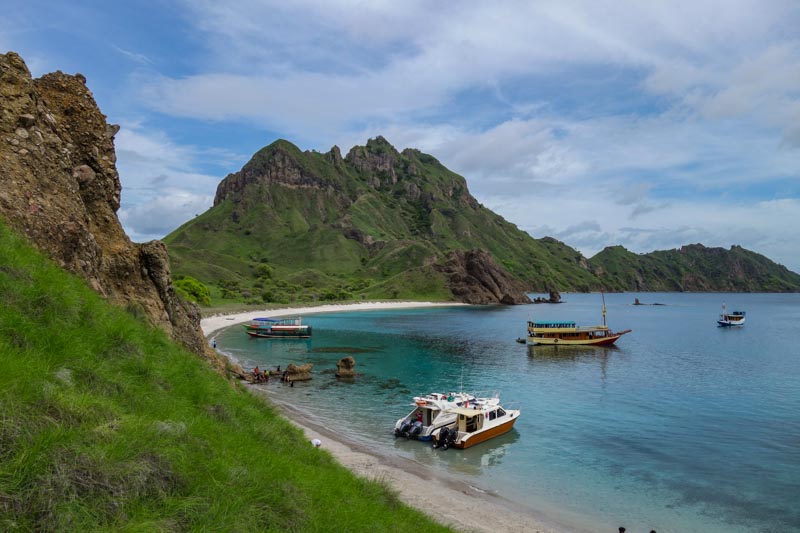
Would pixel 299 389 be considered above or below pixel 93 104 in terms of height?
below

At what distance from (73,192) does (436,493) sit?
70.3ft

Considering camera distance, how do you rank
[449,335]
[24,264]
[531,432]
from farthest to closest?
1. [449,335]
2. [531,432]
3. [24,264]

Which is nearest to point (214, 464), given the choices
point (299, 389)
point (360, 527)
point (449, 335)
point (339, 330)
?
point (360, 527)

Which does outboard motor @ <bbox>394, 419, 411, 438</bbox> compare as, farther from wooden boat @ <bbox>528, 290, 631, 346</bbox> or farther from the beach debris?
wooden boat @ <bbox>528, 290, 631, 346</bbox>

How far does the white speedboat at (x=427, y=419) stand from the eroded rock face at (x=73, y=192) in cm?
1660

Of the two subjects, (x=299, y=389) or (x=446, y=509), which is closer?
(x=446, y=509)

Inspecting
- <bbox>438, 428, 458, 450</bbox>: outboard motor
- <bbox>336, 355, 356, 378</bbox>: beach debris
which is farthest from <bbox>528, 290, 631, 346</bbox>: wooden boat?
<bbox>438, 428, 458, 450</bbox>: outboard motor

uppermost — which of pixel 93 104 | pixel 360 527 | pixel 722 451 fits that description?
pixel 93 104

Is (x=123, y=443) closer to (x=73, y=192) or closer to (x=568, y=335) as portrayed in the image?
(x=73, y=192)

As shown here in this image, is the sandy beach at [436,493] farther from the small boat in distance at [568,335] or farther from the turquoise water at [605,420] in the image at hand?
the small boat in distance at [568,335]

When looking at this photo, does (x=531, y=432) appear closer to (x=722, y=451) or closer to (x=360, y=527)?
(x=722, y=451)

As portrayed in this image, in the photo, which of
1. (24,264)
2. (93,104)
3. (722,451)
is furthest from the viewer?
(722,451)

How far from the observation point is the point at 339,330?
4412 inches

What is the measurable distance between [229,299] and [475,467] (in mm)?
162382
